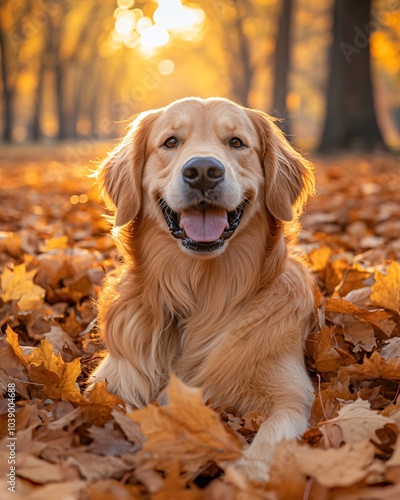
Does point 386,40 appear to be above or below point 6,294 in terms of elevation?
above

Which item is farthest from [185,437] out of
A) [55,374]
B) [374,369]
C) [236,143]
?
[236,143]

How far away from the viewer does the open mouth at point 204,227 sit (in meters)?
3.06

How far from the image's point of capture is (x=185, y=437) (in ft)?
6.91

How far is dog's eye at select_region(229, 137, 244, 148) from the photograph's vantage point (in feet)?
11.3

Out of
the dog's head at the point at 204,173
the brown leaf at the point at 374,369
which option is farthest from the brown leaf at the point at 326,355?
the dog's head at the point at 204,173

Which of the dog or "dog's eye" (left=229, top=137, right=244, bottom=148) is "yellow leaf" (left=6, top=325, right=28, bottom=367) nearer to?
the dog

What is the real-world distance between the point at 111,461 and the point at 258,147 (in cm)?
202

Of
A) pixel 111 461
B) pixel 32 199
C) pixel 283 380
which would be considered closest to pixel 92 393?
pixel 111 461

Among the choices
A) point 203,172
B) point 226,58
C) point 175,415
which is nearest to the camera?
point 175,415

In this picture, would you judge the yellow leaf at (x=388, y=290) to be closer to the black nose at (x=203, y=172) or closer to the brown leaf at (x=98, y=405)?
the black nose at (x=203, y=172)

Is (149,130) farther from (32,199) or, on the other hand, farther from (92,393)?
(32,199)

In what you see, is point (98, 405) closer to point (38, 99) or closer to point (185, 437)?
point (185, 437)

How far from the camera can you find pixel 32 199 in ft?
29.6

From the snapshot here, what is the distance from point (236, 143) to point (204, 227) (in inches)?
24.1
